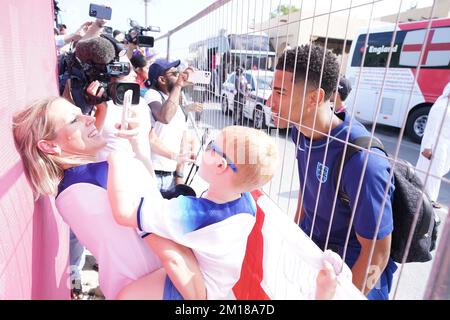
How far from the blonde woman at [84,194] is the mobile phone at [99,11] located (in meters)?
1.56

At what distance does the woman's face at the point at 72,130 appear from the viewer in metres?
1.13

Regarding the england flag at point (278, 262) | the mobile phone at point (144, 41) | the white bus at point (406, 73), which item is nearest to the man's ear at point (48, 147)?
the england flag at point (278, 262)

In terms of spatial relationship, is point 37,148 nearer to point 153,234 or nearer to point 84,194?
point 84,194

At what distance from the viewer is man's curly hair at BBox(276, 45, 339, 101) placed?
134 centimetres

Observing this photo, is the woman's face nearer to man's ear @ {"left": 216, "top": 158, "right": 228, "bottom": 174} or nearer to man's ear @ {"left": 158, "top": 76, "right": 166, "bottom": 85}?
man's ear @ {"left": 216, "top": 158, "right": 228, "bottom": 174}

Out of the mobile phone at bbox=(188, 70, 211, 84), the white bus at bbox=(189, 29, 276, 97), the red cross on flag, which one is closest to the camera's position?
the white bus at bbox=(189, 29, 276, 97)

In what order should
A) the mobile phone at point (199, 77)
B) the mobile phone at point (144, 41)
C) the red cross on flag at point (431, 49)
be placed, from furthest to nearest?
the red cross on flag at point (431, 49)
the mobile phone at point (144, 41)
the mobile phone at point (199, 77)

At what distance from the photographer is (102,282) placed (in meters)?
1.12

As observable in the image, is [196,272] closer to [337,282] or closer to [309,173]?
[337,282]

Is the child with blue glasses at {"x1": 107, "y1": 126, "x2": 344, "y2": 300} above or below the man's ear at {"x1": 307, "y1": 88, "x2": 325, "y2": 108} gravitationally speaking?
below

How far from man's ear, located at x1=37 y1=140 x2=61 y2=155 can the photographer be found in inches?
42.0

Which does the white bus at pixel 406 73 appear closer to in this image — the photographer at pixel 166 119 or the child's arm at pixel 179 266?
the photographer at pixel 166 119

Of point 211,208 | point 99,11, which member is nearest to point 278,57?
point 211,208

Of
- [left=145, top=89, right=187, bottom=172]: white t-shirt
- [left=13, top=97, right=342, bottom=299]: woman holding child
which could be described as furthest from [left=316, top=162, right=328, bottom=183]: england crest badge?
[left=145, top=89, right=187, bottom=172]: white t-shirt
